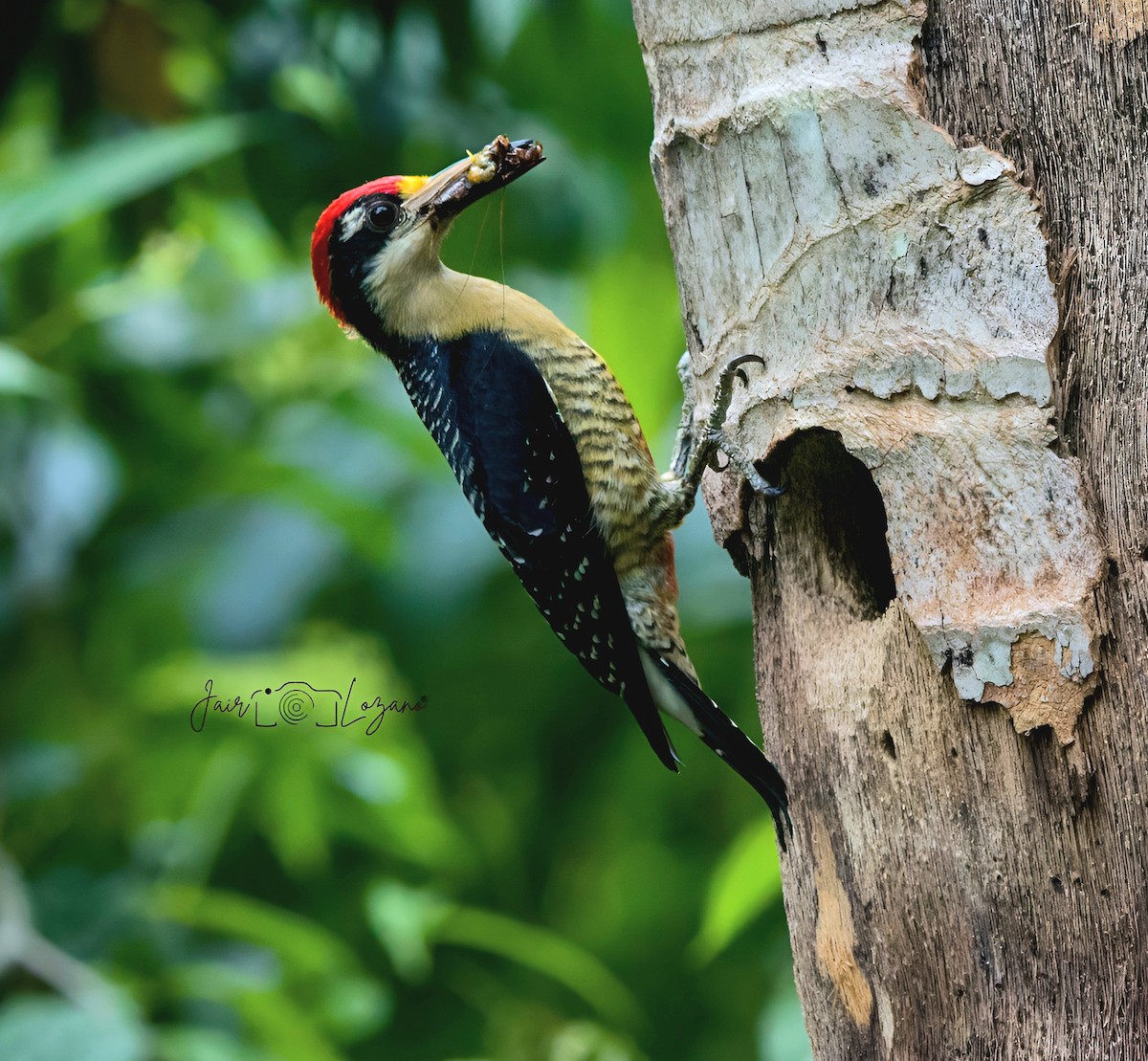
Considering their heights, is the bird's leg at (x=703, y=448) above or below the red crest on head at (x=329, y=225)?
below

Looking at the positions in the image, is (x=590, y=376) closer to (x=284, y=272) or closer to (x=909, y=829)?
(x=909, y=829)

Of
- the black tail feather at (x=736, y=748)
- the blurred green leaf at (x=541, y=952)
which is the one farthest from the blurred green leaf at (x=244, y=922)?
the black tail feather at (x=736, y=748)

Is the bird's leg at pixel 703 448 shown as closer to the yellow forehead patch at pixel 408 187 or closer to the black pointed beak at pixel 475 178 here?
the black pointed beak at pixel 475 178

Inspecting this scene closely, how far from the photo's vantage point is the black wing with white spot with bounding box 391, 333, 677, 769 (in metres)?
2.58

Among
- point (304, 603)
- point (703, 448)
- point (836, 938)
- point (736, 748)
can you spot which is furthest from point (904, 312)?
point (304, 603)

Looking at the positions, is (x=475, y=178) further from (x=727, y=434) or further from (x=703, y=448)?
(x=727, y=434)

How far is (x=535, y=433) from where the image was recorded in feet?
8.62

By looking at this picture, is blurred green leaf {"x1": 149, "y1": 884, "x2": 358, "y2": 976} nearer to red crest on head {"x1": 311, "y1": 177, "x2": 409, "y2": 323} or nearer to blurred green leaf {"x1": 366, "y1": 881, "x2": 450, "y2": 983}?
blurred green leaf {"x1": 366, "y1": 881, "x2": 450, "y2": 983}

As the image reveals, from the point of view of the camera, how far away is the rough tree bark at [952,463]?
1614 mm

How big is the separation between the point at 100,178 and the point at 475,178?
3.77 feet

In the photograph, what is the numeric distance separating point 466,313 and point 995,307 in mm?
1346

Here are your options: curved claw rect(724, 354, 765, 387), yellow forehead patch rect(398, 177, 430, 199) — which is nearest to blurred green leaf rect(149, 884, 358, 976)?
yellow forehead patch rect(398, 177, 430, 199)

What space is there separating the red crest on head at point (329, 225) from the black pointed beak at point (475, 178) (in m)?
0.06

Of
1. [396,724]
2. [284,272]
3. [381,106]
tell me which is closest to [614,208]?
[381,106]
